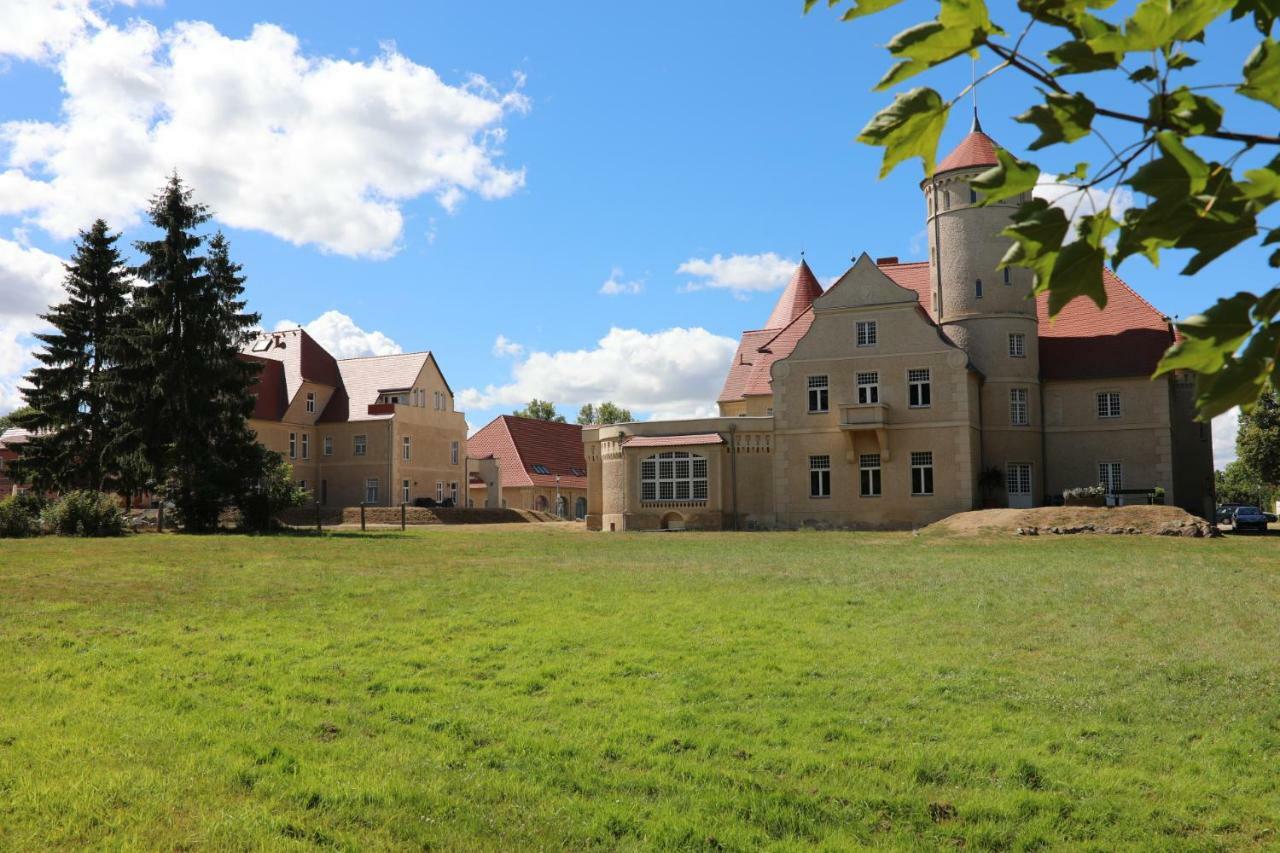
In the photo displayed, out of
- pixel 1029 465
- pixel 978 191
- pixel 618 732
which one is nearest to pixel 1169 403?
pixel 1029 465

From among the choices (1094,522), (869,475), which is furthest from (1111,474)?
(1094,522)

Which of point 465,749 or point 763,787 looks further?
point 465,749

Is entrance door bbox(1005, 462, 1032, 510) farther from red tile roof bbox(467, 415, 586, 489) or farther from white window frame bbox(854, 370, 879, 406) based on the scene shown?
red tile roof bbox(467, 415, 586, 489)

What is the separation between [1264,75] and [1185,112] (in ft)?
0.39

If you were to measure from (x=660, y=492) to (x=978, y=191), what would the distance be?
48.5m

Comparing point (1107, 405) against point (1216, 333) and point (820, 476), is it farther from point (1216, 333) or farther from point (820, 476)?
point (1216, 333)

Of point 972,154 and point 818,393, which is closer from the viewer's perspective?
point 972,154

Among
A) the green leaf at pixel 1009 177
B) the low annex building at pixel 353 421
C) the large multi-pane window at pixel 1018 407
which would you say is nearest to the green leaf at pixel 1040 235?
the green leaf at pixel 1009 177

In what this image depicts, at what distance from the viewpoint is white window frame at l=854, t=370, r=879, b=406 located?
48.3 metres

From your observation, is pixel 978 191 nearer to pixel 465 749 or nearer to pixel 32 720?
pixel 465 749

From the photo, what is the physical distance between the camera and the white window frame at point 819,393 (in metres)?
49.2

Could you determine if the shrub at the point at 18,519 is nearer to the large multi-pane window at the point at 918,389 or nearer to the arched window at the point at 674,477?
the arched window at the point at 674,477

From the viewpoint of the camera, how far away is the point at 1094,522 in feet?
121

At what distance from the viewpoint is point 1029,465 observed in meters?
49.3
